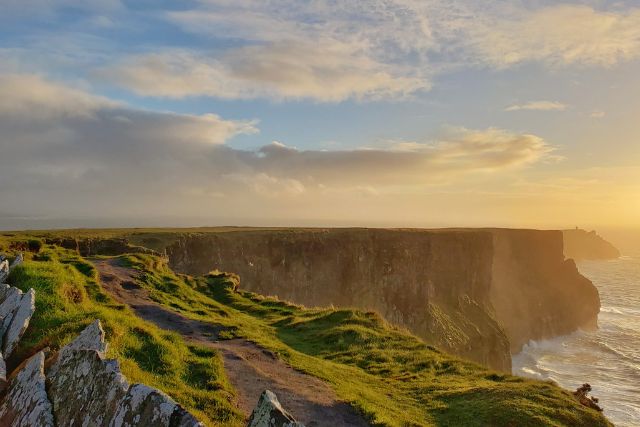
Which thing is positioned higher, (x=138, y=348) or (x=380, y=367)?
(x=138, y=348)

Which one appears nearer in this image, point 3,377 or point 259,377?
point 3,377

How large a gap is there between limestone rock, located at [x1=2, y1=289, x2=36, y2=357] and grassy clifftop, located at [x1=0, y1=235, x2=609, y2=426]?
23 centimetres

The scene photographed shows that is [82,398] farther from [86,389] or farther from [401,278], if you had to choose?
[401,278]

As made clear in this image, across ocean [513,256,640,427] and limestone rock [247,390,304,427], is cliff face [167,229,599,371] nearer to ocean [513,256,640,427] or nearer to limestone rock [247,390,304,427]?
ocean [513,256,640,427]

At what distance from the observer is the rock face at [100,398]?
630cm

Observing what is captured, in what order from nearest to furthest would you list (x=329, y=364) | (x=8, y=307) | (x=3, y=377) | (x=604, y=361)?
(x=3, y=377) < (x=8, y=307) < (x=329, y=364) < (x=604, y=361)

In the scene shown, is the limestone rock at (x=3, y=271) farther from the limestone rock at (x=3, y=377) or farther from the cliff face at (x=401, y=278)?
the cliff face at (x=401, y=278)

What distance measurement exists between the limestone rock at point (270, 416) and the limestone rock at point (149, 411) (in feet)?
2.60

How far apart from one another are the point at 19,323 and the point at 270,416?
26.0ft

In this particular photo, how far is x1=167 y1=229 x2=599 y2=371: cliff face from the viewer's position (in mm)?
61656

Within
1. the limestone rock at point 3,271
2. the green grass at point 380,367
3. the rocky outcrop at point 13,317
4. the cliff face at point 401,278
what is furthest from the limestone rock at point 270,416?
the cliff face at point 401,278

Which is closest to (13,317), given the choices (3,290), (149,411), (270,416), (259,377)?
(3,290)

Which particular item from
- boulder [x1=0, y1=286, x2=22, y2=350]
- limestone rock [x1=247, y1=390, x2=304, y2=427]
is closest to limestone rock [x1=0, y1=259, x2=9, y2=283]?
boulder [x1=0, y1=286, x2=22, y2=350]

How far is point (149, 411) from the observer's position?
632 centimetres
